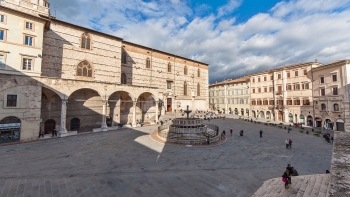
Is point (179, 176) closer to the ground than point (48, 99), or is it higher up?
closer to the ground

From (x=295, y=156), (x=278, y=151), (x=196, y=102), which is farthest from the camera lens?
(x=196, y=102)

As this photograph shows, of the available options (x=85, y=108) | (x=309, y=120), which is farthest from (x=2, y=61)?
(x=309, y=120)


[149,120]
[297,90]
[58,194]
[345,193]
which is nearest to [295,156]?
[345,193]

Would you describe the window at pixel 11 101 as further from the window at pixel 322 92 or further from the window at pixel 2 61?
the window at pixel 322 92

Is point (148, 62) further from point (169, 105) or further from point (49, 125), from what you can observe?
point (49, 125)

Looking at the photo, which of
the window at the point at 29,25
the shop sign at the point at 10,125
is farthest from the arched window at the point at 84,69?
the shop sign at the point at 10,125

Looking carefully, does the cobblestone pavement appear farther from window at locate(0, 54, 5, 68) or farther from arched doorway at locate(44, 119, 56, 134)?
window at locate(0, 54, 5, 68)

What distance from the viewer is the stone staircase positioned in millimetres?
4584

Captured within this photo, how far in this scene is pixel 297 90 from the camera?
32812mm

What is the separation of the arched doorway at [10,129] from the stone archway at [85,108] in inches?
233

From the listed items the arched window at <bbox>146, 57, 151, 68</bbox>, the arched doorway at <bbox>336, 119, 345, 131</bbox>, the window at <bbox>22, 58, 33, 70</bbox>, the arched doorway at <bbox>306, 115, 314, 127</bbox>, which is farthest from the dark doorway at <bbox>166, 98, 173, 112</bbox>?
the arched doorway at <bbox>336, 119, 345, 131</bbox>

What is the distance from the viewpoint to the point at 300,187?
5512 millimetres

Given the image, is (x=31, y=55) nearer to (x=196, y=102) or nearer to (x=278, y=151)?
(x=278, y=151)

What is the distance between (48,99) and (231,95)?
45740 mm
